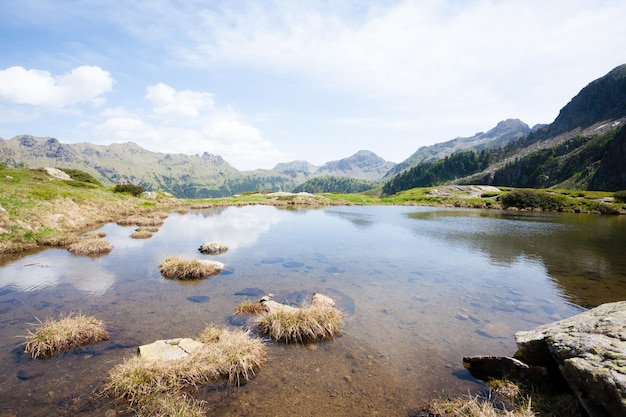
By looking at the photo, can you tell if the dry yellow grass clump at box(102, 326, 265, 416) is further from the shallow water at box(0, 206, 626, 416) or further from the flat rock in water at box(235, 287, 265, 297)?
the flat rock in water at box(235, 287, 265, 297)

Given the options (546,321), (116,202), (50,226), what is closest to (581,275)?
(546,321)

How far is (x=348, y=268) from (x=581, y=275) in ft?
59.9

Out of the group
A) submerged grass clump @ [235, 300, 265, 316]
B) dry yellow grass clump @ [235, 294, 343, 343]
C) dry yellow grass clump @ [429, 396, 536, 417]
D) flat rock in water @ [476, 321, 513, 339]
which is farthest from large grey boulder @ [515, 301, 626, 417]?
submerged grass clump @ [235, 300, 265, 316]

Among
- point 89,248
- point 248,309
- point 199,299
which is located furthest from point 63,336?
point 89,248

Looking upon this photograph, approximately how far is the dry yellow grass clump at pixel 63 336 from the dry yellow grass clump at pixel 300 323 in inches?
266

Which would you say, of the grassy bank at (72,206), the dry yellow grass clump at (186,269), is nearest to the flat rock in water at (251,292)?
the dry yellow grass clump at (186,269)

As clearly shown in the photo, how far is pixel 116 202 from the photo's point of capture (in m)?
57.9

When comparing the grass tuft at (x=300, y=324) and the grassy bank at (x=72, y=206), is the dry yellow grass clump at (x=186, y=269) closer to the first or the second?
the grass tuft at (x=300, y=324)

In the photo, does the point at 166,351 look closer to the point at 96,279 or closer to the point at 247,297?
the point at 247,297

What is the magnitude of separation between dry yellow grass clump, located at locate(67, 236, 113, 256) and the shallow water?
89cm

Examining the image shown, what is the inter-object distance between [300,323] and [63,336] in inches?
379

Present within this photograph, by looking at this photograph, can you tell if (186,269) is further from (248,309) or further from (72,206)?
(72,206)

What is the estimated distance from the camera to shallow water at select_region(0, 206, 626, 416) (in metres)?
9.34

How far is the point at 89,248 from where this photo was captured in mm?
26328
